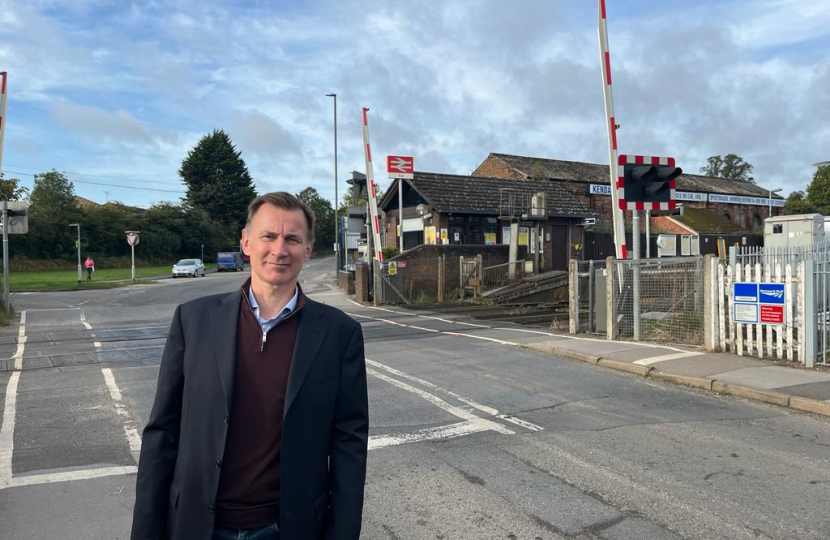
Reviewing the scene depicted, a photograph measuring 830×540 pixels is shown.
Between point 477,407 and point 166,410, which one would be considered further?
point 477,407

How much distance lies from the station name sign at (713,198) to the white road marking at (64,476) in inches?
1783

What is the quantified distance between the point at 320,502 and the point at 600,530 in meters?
2.47

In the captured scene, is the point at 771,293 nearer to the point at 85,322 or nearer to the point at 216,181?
the point at 85,322

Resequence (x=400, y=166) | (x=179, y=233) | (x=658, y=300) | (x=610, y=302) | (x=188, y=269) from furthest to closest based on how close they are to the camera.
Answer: (x=179, y=233), (x=188, y=269), (x=400, y=166), (x=610, y=302), (x=658, y=300)

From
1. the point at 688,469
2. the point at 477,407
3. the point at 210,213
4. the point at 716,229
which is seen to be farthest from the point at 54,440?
the point at 210,213

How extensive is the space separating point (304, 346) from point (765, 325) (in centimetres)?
1000

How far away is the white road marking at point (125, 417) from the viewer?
19.6 ft

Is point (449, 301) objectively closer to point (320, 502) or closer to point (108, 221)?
point (320, 502)

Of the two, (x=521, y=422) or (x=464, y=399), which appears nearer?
(x=521, y=422)

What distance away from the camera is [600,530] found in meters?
4.08

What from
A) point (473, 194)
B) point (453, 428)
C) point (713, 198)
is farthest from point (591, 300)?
point (713, 198)

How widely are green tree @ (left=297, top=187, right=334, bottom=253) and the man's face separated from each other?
9278 cm

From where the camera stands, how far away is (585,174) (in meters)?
48.7

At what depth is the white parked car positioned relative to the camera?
45006 mm
